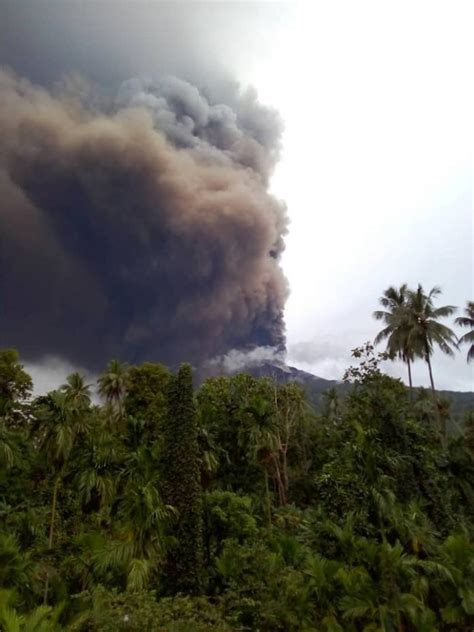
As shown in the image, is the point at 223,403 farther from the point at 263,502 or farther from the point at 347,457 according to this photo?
the point at 347,457

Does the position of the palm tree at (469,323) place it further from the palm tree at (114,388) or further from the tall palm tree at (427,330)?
the palm tree at (114,388)

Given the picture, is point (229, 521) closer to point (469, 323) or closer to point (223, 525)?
point (223, 525)

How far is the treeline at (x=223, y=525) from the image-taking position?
15.2m

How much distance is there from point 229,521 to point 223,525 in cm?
38

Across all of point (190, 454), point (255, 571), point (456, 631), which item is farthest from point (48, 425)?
point (456, 631)

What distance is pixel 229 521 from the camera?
72.8 feet

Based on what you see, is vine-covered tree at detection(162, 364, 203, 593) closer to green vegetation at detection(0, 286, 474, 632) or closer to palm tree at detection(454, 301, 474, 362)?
green vegetation at detection(0, 286, 474, 632)

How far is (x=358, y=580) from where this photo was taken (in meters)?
15.9

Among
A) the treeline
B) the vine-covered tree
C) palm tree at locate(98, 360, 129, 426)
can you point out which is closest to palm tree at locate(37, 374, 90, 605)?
the treeline

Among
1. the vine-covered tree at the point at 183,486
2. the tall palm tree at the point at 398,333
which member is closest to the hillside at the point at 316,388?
the tall palm tree at the point at 398,333

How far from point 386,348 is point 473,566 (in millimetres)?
20575

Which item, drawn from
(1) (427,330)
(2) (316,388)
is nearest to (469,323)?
(1) (427,330)

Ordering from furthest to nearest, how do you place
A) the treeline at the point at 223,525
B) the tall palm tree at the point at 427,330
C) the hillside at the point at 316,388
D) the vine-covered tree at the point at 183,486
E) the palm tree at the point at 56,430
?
the hillside at the point at 316,388
the tall palm tree at the point at 427,330
the palm tree at the point at 56,430
the vine-covered tree at the point at 183,486
the treeline at the point at 223,525

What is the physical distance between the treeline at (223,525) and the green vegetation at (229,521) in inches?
2.9
